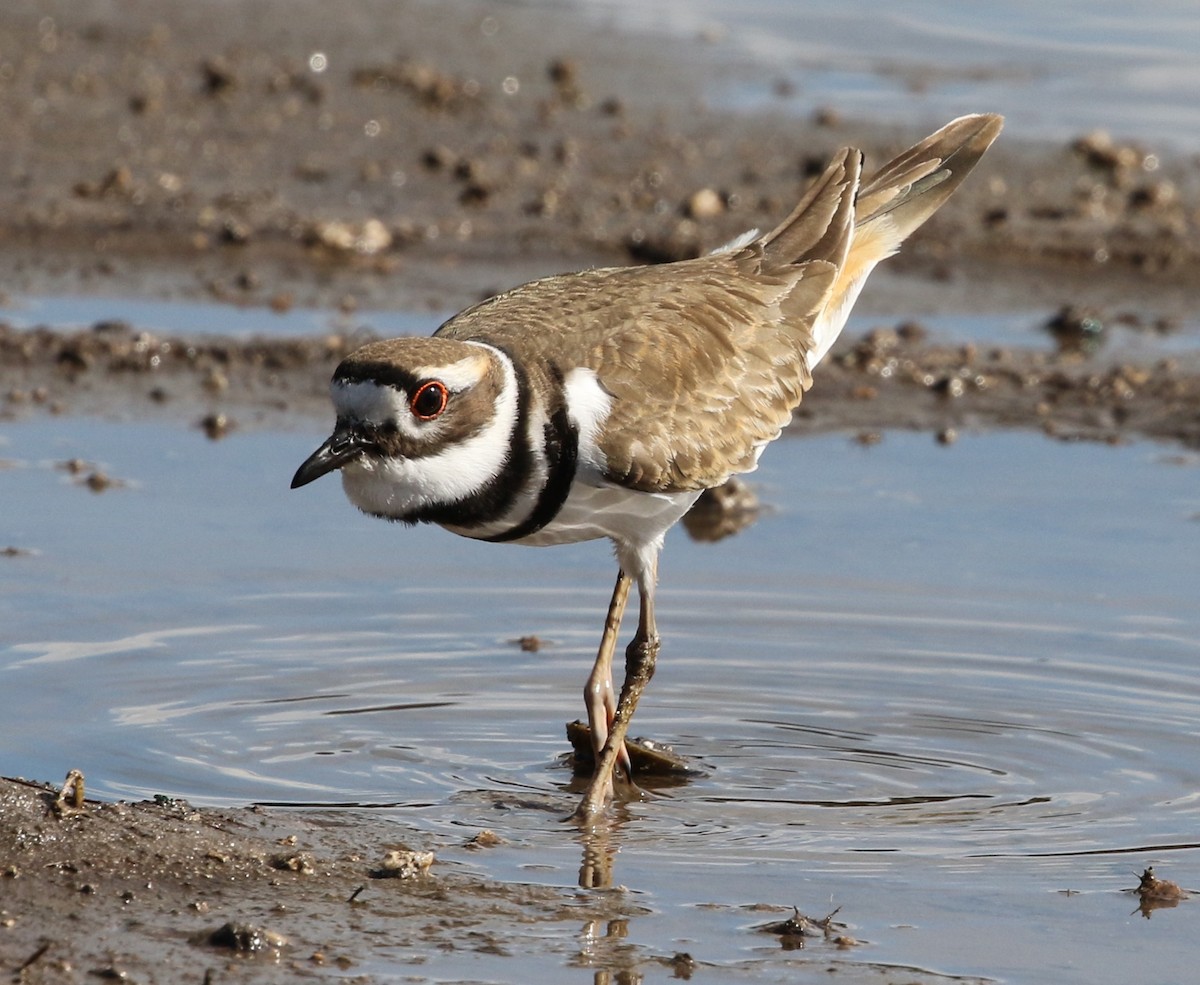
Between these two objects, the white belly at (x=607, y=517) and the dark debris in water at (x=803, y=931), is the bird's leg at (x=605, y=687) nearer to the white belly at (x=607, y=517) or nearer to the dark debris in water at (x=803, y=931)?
the white belly at (x=607, y=517)

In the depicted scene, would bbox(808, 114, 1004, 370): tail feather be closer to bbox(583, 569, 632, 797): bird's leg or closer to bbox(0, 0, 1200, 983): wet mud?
bbox(583, 569, 632, 797): bird's leg

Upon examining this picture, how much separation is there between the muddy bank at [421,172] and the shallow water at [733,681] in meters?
2.65

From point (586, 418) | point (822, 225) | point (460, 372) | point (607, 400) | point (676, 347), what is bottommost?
point (460, 372)

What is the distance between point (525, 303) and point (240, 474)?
113 inches

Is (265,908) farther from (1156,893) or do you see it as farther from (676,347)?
(676,347)

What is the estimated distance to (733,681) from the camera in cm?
743

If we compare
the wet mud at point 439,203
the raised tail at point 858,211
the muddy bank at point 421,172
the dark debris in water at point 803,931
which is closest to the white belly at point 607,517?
the wet mud at point 439,203

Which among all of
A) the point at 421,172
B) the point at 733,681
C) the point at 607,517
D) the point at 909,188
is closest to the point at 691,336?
the point at 607,517

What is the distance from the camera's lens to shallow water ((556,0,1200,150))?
1523cm

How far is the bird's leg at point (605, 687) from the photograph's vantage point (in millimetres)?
6719

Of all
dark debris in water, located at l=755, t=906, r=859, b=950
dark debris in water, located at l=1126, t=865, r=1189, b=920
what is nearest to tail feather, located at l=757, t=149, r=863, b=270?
dark debris in water, located at l=1126, t=865, r=1189, b=920

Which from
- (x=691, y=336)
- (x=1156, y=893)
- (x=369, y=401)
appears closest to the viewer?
(x=1156, y=893)

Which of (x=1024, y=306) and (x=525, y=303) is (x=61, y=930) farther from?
(x=1024, y=306)

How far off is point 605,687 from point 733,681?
71cm
